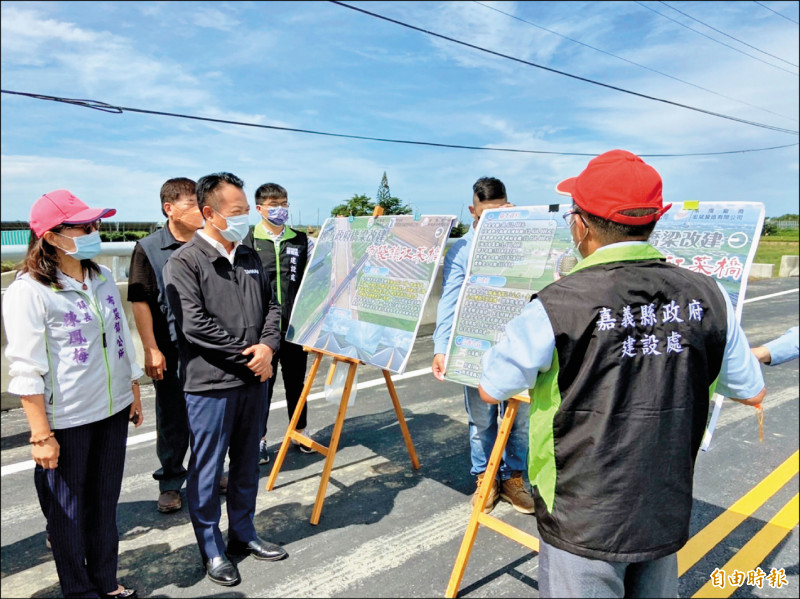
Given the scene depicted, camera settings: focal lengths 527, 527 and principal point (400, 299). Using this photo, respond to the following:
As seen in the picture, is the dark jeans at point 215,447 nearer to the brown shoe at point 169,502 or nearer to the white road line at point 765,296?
the brown shoe at point 169,502

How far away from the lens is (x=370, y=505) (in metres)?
3.38

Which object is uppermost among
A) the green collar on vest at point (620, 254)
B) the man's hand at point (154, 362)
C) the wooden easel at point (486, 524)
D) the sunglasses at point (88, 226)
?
the green collar on vest at point (620, 254)

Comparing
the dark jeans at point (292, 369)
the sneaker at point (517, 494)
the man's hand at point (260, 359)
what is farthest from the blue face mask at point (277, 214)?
the sneaker at point (517, 494)

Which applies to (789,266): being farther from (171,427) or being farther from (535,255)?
(171,427)

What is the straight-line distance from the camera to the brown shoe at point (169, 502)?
3.25m

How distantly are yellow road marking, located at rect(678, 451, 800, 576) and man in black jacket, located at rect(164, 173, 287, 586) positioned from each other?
2226 mm

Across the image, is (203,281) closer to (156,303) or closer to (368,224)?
(156,303)

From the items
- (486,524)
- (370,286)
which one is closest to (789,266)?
(370,286)

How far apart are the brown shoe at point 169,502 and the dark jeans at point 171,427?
1.4 inches

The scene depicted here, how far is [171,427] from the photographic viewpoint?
3354mm

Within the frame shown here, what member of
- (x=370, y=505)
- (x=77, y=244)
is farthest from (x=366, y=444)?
(x=77, y=244)

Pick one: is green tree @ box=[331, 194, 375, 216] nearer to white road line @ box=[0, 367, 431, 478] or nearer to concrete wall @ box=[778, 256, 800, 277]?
white road line @ box=[0, 367, 431, 478]

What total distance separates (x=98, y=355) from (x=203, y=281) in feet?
1.86

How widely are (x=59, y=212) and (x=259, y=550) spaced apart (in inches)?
75.8
